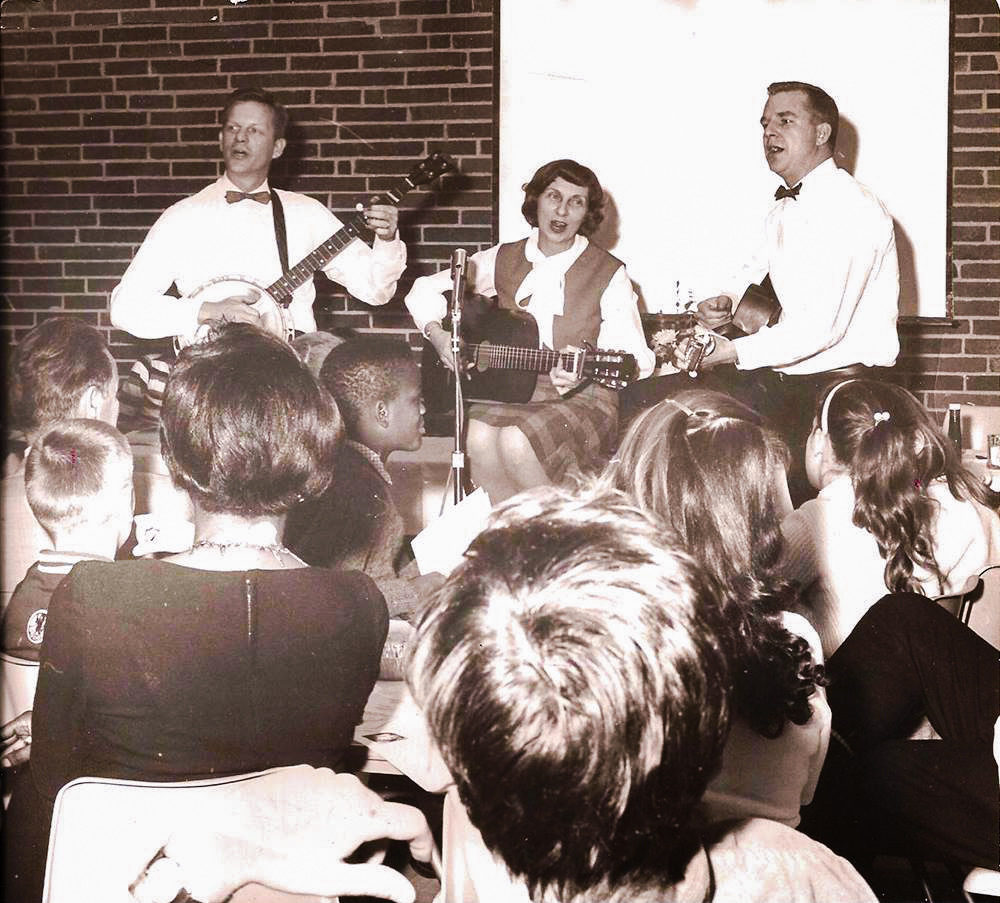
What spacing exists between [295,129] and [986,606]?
2262 mm

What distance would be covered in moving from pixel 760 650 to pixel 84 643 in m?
1.62

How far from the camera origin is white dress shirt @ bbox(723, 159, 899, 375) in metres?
2.78

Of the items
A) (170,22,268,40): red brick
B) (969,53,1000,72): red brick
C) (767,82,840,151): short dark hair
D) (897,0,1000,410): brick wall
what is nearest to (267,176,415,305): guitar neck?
(170,22,268,40): red brick

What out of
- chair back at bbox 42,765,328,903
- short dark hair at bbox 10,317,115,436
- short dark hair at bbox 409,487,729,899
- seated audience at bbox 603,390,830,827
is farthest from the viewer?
short dark hair at bbox 10,317,115,436

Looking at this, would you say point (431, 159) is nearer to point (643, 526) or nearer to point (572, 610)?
point (643, 526)

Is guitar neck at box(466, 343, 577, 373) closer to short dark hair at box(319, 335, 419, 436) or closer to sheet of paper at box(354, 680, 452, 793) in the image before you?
short dark hair at box(319, 335, 419, 436)

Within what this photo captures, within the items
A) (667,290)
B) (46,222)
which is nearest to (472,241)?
(667,290)

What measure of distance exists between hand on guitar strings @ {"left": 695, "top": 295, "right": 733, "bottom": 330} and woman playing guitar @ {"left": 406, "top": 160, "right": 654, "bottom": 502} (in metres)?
0.17

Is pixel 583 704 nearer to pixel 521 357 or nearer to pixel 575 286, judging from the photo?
pixel 521 357

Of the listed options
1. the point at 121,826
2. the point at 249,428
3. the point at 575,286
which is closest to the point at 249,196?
the point at 249,428

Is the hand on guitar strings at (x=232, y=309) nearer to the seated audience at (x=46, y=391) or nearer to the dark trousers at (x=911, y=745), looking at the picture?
the seated audience at (x=46, y=391)

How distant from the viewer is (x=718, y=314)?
283 cm

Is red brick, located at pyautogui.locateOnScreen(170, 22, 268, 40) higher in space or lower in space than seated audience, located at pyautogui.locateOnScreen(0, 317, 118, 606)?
higher

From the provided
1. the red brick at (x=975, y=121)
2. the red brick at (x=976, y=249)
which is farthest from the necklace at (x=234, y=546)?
the red brick at (x=975, y=121)
